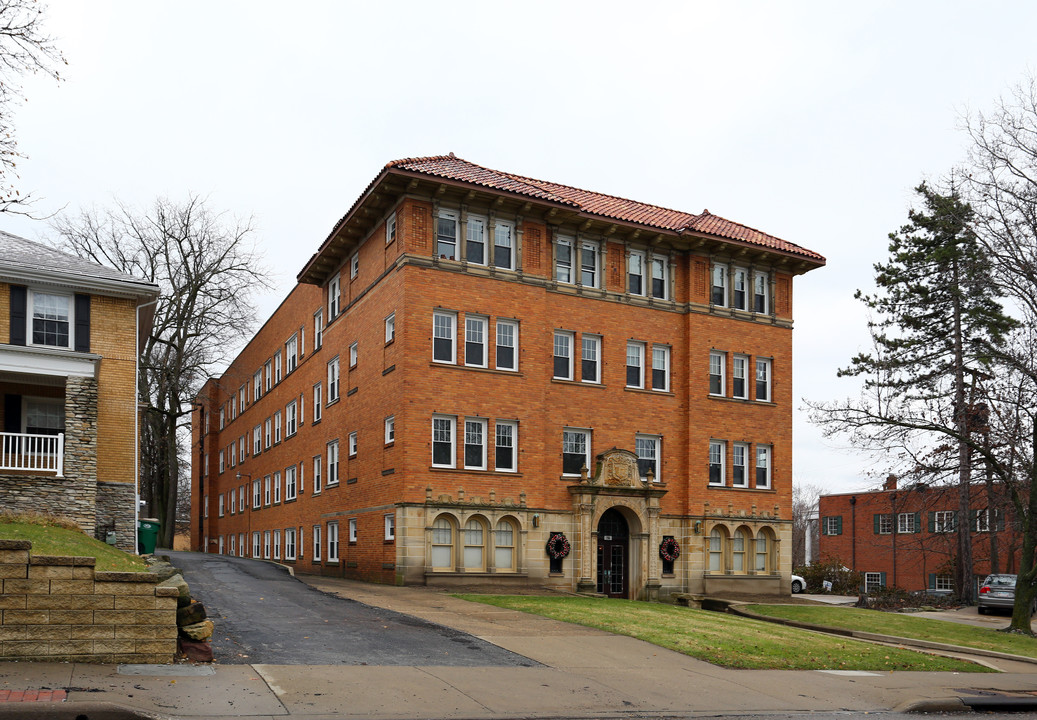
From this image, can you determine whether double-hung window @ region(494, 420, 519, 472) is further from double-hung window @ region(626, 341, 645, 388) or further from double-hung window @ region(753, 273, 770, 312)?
double-hung window @ region(753, 273, 770, 312)

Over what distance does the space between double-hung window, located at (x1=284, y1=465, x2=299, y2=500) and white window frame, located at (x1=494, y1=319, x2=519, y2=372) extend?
1556 centimetres

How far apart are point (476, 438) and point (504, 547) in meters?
3.59

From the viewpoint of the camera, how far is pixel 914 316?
1788 inches

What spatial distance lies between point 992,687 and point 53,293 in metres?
24.9

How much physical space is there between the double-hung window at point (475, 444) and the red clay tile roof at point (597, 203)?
24.7ft

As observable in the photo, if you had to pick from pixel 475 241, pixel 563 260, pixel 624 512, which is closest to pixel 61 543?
pixel 475 241

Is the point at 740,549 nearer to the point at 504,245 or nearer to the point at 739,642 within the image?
the point at 504,245

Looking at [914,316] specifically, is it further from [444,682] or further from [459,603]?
[444,682]

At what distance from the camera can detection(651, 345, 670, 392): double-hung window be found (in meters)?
34.9

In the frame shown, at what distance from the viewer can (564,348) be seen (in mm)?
33000

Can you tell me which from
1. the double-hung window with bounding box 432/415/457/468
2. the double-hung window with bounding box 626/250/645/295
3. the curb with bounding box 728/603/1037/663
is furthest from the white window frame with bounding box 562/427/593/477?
the curb with bounding box 728/603/1037/663

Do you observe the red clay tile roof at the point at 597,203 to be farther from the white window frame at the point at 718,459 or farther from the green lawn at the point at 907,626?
the green lawn at the point at 907,626

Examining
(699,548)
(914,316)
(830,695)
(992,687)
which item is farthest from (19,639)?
(914,316)

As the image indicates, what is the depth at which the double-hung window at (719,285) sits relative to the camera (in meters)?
36.3
